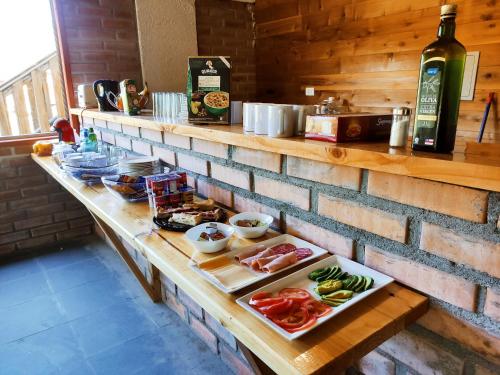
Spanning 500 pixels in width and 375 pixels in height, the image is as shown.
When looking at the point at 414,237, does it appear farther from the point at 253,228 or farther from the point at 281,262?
the point at 253,228

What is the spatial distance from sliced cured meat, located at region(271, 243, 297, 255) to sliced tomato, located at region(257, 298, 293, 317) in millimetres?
235

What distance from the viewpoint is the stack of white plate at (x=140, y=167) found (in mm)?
1621

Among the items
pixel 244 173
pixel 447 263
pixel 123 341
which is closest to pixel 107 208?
pixel 244 173

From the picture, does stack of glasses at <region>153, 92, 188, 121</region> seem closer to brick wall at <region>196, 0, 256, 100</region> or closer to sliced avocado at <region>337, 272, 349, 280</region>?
sliced avocado at <region>337, 272, 349, 280</region>

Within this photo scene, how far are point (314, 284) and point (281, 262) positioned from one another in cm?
10

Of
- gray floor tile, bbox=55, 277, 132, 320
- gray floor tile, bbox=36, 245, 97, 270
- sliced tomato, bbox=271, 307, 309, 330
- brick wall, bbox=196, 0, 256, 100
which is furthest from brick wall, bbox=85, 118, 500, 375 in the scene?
brick wall, bbox=196, 0, 256, 100

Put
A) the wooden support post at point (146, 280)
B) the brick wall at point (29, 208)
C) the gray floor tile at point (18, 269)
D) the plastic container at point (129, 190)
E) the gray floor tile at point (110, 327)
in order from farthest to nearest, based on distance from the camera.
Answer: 1. the brick wall at point (29, 208)
2. the gray floor tile at point (18, 269)
3. the wooden support post at point (146, 280)
4. the gray floor tile at point (110, 327)
5. the plastic container at point (129, 190)

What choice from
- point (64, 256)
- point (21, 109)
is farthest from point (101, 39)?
point (64, 256)

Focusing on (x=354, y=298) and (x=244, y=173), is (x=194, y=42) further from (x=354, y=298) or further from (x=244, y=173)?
(x=354, y=298)

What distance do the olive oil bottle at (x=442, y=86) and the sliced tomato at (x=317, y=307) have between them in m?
0.39

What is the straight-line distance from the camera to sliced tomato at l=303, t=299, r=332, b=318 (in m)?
0.75

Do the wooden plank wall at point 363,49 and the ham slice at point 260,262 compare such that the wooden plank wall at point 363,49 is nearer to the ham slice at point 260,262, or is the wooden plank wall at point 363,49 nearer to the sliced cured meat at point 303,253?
the sliced cured meat at point 303,253

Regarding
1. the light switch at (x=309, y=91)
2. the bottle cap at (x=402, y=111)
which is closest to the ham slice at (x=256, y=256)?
the bottle cap at (x=402, y=111)

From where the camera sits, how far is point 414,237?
2.63 feet
